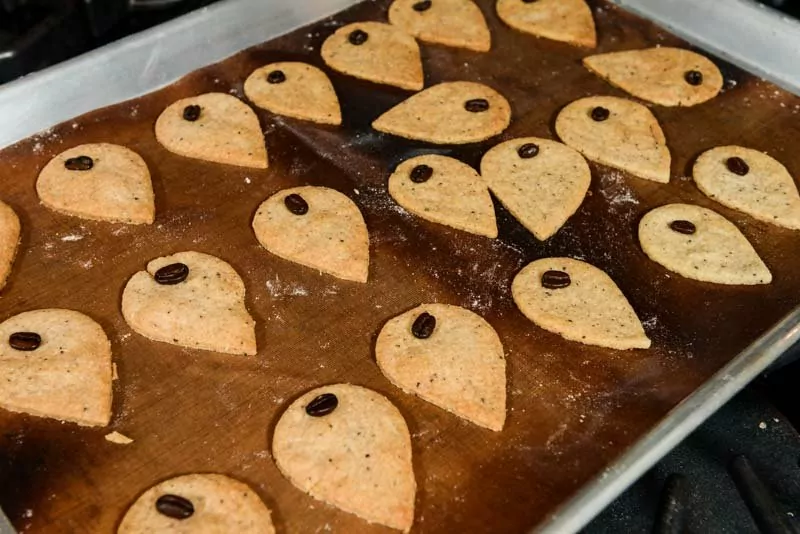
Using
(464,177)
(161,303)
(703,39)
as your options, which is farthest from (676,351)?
(703,39)

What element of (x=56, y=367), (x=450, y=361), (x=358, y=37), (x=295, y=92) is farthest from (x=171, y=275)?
(x=358, y=37)

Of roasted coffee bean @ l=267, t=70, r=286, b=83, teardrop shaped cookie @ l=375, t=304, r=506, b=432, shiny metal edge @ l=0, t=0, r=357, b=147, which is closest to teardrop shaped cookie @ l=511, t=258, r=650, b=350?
teardrop shaped cookie @ l=375, t=304, r=506, b=432

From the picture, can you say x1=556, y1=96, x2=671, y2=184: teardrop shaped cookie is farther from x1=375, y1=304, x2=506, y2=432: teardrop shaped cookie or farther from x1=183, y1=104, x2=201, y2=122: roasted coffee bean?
x1=183, y1=104, x2=201, y2=122: roasted coffee bean

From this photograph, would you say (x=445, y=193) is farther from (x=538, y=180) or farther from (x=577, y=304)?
(x=577, y=304)

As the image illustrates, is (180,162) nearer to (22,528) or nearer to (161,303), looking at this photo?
(161,303)

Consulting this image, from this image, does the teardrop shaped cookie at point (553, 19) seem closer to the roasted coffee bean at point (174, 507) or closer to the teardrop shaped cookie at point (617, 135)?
the teardrop shaped cookie at point (617, 135)

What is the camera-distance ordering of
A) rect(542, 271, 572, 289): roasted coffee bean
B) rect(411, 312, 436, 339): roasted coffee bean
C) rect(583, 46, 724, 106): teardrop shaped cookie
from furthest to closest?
rect(583, 46, 724, 106): teardrop shaped cookie, rect(542, 271, 572, 289): roasted coffee bean, rect(411, 312, 436, 339): roasted coffee bean

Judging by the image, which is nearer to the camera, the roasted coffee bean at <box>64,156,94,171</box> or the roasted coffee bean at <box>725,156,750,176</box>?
the roasted coffee bean at <box>64,156,94,171</box>

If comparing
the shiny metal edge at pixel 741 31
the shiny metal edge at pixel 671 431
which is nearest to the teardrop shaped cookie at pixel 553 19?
the shiny metal edge at pixel 741 31
